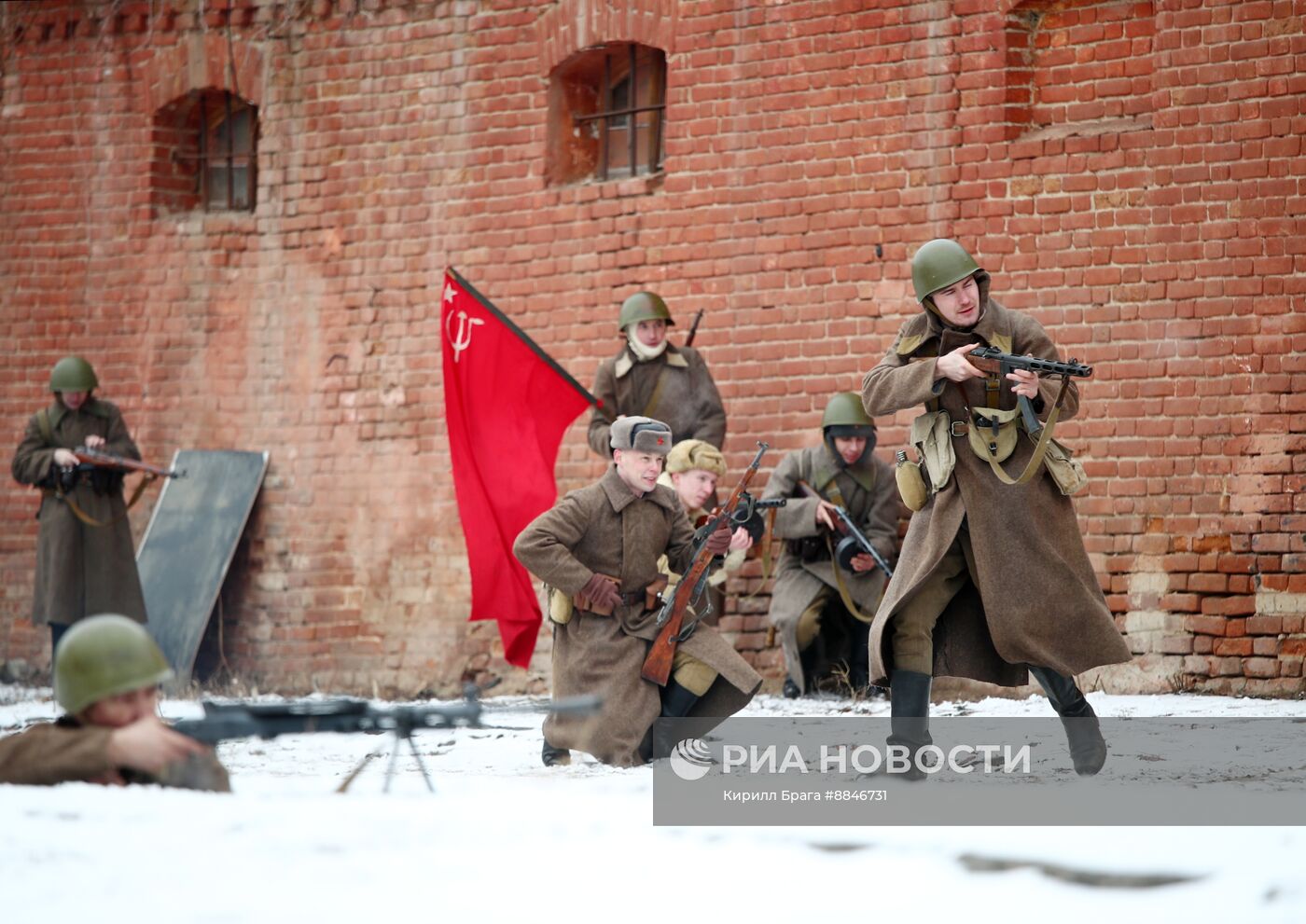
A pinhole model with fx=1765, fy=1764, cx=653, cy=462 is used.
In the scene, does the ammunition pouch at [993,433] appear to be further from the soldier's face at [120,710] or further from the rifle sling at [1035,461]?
the soldier's face at [120,710]

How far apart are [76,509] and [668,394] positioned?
3533 mm

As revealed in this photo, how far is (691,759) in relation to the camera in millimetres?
6348

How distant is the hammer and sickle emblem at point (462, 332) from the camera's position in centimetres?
898

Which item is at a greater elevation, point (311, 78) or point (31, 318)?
point (311, 78)

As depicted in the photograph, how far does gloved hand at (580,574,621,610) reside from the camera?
6.33 metres

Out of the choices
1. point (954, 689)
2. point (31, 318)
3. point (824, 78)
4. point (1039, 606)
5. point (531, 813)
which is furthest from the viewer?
point (31, 318)

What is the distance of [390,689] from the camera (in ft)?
34.8

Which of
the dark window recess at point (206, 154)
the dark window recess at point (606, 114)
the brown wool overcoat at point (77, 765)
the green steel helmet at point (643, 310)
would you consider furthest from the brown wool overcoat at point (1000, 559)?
the dark window recess at point (206, 154)

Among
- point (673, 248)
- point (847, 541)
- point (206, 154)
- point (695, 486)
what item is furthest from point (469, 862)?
point (206, 154)

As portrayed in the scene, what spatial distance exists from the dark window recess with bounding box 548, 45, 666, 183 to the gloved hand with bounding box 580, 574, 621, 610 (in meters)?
4.38

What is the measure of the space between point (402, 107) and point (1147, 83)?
4610 mm

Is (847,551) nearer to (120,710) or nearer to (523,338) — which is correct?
(523,338)

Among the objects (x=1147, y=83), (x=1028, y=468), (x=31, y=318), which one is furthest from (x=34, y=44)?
(x=1028, y=468)

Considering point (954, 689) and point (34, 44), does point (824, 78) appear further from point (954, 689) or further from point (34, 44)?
point (34, 44)
